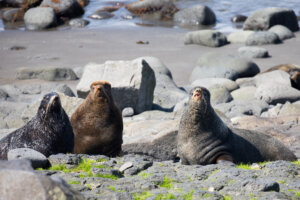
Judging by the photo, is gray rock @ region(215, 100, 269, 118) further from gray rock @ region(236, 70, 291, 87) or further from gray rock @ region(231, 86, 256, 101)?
gray rock @ region(236, 70, 291, 87)

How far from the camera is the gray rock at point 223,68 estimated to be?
20.5 m

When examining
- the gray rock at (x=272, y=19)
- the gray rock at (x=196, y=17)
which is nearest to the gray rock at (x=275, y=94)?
the gray rock at (x=272, y=19)

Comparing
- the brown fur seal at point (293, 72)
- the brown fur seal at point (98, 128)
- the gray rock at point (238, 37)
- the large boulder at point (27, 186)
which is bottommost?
the gray rock at point (238, 37)

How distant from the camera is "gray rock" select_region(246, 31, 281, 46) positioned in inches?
1045

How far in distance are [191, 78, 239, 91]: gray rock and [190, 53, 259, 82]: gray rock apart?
143 centimetres

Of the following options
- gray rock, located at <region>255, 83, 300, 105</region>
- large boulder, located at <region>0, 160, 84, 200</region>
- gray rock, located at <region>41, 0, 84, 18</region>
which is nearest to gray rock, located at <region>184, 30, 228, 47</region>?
gray rock, located at <region>255, 83, 300, 105</region>

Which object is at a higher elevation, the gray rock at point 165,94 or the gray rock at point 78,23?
the gray rock at point 165,94

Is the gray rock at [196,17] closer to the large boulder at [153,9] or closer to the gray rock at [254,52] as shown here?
the large boulder at [153,9]

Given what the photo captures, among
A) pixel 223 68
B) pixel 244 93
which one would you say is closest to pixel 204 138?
pixel 244 93

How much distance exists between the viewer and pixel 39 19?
32.6m

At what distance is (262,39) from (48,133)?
67.3ft

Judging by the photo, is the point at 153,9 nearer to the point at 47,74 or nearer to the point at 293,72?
the point at 47,74

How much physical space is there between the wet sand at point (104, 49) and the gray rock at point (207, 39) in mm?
396

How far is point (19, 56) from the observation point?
79.5ft
